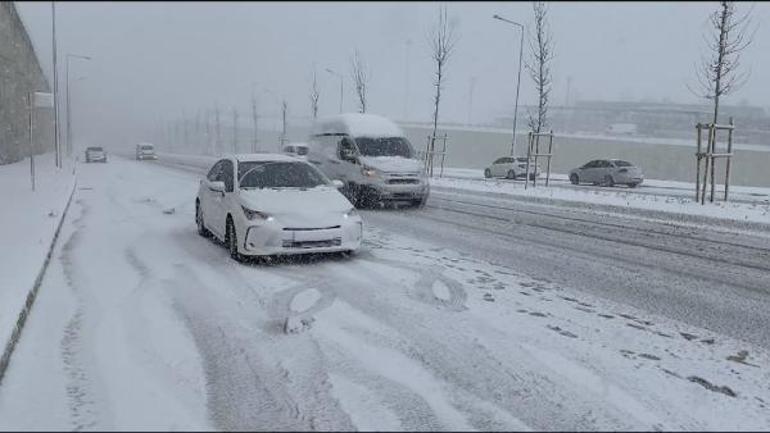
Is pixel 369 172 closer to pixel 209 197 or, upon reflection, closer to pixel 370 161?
pixel 370 161

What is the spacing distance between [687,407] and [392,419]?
1.93 m

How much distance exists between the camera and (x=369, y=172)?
16234mm

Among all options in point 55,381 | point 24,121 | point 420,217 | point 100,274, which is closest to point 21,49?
point 24,121

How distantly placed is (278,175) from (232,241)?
146 centimetres

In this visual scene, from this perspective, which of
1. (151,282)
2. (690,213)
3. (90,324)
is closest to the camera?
(90,324)

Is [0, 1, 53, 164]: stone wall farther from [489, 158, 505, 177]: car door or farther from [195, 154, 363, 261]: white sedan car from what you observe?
[489, 158, 505, 177]: car door

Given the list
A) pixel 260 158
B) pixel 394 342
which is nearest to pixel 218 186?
pixel 260 158

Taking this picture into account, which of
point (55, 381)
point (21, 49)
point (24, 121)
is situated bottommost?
point (55, 381)

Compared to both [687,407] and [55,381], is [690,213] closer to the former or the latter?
[687,407]

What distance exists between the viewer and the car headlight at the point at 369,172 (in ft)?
53.1

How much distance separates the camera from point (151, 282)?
752 cm

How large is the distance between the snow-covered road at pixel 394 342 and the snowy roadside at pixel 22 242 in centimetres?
20

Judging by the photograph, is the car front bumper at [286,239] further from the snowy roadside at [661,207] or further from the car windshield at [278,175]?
the snowy roadside at [661,207]

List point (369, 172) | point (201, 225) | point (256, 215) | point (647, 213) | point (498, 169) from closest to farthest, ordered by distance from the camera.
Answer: point (256, 215) < point (201, 225) < point (369, 172) < point (647, 213) < point (498, 169)
